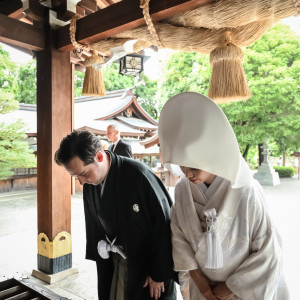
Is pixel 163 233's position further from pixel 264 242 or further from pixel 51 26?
pixel 51 26

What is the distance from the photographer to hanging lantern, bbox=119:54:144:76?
464cm

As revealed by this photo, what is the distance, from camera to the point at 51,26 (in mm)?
3131

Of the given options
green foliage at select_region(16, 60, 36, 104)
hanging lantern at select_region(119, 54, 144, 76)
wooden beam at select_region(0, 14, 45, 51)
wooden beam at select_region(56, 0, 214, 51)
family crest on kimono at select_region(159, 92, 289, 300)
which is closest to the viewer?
family crest on kimono at select_region(159, 92, 289, 300)

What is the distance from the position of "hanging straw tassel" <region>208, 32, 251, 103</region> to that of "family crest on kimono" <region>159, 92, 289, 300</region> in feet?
2.29

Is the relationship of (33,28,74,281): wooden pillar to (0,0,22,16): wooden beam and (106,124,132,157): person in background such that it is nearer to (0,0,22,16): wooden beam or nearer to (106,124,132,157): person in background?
(0,0,22,16): wooden beam

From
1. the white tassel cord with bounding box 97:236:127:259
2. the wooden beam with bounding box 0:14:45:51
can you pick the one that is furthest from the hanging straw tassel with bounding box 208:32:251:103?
the wooden beam with bounding box 0:14:45:51

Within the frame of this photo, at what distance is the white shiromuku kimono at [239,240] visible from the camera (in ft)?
4.65

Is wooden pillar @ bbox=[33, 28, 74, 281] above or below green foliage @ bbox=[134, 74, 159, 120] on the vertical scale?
below

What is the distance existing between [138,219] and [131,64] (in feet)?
11.2

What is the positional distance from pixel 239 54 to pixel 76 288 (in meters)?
2.95

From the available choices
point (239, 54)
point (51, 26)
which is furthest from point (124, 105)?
point (239, 54)

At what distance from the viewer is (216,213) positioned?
4.77ft

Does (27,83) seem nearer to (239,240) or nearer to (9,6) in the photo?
(9,6)

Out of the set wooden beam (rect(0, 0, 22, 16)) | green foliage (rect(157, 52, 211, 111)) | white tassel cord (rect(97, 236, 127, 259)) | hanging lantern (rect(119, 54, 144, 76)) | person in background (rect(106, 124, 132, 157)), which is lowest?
white tassel cord (rect(97, 236, 127, 259))
